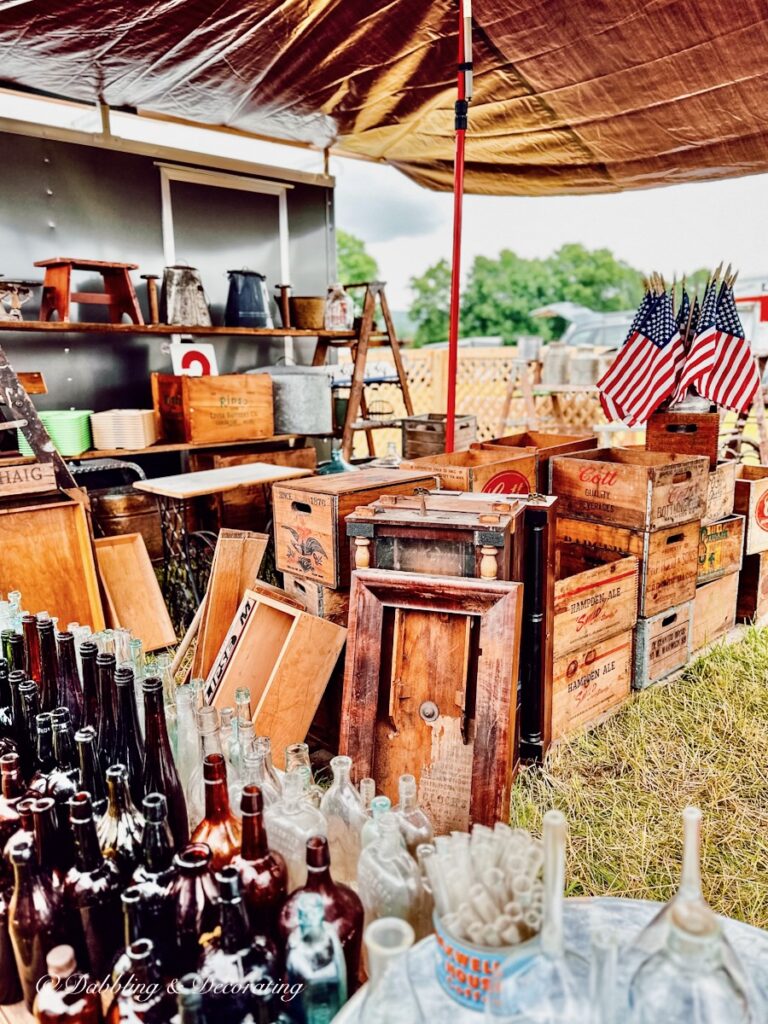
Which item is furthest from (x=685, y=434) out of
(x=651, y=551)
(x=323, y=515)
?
(x=323, y=515)

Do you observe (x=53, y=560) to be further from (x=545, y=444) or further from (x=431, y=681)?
(x=545, y=444)

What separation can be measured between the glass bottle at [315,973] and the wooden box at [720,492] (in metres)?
2.87

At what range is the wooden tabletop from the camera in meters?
3.51

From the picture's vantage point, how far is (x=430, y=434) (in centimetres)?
489

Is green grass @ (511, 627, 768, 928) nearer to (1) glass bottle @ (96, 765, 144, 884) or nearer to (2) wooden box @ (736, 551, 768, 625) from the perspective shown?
A: (2) wooden box @ (736, 551, 768, 625)

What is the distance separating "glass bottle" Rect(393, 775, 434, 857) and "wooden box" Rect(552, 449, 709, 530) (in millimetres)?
2007

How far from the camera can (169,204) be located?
5.16 meters

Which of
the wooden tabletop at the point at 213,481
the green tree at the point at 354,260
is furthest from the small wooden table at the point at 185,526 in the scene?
the green tree at the point at 354,260

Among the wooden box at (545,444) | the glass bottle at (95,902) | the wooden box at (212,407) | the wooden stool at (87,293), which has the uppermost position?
the wooden stool at (87,293)

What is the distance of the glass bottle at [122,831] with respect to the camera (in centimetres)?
128

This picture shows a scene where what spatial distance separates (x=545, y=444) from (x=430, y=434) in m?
1.08

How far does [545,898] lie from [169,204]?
5364 millimetres

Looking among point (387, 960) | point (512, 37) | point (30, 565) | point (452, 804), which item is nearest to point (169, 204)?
point (512, 37)

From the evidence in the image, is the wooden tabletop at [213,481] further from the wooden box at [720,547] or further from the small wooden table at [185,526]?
the wooden box at [720,547]
